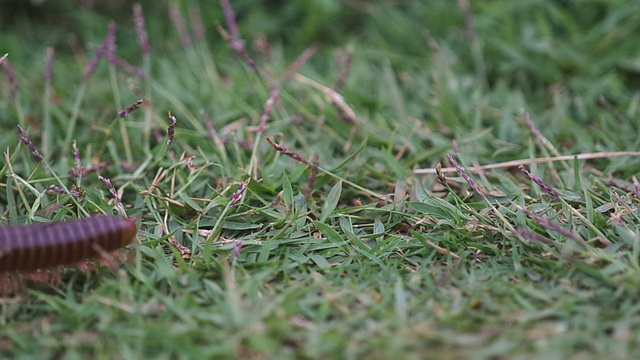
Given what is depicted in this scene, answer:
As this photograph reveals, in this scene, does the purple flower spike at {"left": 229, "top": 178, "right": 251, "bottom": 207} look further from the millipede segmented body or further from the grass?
the millipede segmented body

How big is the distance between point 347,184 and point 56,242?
1.32 metres

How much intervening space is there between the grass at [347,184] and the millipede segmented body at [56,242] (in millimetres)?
120

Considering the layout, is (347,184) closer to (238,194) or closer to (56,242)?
(238,194)

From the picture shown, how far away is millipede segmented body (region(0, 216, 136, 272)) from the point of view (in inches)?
94.4

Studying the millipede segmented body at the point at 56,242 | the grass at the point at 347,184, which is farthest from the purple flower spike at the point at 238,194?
the millipede segmented body at the point at 56,242

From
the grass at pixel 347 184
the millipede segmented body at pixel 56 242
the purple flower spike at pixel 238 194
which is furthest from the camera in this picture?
the purple flower spike at pixel 238 194

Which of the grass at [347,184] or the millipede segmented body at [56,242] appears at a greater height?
the millipede segmented body at [56,242]

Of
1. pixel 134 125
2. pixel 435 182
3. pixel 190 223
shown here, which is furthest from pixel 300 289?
pixel 134 125

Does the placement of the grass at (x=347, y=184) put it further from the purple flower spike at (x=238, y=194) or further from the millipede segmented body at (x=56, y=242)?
the millipede segmented body at (x=56, y=242)

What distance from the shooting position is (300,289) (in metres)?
2.42

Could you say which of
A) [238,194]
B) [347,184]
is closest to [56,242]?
[238,194]

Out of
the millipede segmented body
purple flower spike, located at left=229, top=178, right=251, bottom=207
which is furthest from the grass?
the millipede segmented body

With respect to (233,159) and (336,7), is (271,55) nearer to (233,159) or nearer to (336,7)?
(336,7)

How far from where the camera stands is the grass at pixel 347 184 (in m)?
2.24
